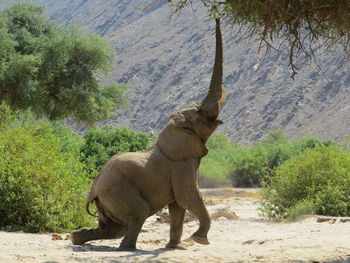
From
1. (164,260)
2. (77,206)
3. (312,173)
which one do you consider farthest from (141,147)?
(164,260)

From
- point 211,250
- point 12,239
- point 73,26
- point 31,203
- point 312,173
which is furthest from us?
point 73,26

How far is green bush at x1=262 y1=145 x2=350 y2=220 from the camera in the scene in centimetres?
1480

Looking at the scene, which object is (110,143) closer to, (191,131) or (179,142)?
(191,131)

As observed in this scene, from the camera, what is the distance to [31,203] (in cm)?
1089

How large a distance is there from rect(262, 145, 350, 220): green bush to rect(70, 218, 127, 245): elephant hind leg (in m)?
7.15

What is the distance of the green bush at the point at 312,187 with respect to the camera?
48.6ft

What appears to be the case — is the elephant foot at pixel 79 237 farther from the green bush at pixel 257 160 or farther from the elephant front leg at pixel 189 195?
the green bush at pixel 257 160

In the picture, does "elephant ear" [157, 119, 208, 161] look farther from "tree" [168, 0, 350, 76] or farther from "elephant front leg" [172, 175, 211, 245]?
"tree" [168, 0, 350, 76]

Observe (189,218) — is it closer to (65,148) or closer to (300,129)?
(65,148)

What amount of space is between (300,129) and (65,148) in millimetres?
49265

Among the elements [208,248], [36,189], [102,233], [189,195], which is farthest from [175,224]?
[36,189]

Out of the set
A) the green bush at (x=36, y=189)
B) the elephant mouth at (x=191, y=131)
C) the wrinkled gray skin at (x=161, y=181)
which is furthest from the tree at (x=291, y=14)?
the green bush at (x=36, y=189)

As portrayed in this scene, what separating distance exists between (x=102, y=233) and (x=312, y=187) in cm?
832

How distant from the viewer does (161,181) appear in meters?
8.31
